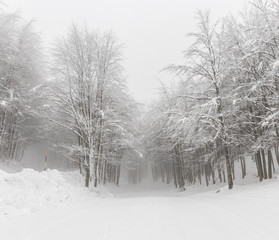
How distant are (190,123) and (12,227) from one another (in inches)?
387

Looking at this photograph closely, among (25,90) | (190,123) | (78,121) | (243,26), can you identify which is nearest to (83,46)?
(78,121)

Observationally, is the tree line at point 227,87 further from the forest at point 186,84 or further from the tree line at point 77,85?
the tree line at point 77,85

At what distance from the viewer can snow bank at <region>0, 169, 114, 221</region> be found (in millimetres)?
6543

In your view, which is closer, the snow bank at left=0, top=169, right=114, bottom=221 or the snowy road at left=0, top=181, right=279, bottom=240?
the snowy road at left=0, top=181, right=279, bottom=240

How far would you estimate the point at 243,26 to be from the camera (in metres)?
13.2

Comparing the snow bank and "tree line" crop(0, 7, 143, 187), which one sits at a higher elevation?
"tree line" crop(0, 7, 143, 187)

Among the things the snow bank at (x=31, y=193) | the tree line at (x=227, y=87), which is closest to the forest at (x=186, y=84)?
the tree line at (x=227, y=87)

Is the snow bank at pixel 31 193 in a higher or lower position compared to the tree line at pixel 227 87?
lower

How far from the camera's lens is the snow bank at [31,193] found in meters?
6.54

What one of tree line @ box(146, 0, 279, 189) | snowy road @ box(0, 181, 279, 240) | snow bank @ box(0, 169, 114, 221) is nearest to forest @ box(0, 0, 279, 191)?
tree line @ box(146, 0, 279, 189)

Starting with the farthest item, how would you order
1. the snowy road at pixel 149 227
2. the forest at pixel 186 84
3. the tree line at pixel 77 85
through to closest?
the tree line at pixel 77 85
the forest at pixel 186 84
the snowy road at pixel 149 227

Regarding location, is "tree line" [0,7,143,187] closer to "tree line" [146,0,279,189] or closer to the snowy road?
"tree line" [146,0,279,189]

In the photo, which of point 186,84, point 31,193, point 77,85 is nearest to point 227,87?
point 186,84

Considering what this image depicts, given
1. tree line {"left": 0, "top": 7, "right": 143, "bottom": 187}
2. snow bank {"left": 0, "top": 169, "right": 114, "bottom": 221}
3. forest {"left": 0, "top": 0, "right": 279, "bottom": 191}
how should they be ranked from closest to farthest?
snow bank {"left": 0, "top": 169, "right": 114, "bottom": 221} → forest {"left": 0, "top": 0, "right": 279, "bottom": 191} → tree line {"left": 0, "top": 7, "right": 143, "bottom": 187}
